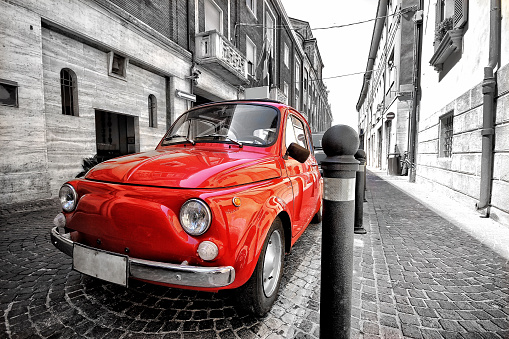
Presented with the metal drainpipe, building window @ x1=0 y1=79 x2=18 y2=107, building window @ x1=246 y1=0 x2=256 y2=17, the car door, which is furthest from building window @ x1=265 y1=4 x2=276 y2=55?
the car door

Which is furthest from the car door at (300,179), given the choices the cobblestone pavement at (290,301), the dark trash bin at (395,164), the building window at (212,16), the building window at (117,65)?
the dark trash bin at (395,164)

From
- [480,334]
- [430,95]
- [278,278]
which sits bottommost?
[480,334]

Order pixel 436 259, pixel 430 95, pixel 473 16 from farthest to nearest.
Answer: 1. pixel 430 95
2. pixel 473 16
3. pixel 436 259

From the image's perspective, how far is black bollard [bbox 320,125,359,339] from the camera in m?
1.44

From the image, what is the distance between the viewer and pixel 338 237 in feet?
4.72

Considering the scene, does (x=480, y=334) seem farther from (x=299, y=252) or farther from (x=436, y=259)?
(x=299, y=252)

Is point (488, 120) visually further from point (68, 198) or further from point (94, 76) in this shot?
point (94, 76)

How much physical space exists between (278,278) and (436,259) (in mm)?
1991

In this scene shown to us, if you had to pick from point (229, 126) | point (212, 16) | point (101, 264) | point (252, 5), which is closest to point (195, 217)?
point (101, 264)

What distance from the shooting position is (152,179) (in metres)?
1.69

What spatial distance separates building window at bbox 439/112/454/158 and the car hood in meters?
7.18

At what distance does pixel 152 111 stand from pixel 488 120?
9.00 m

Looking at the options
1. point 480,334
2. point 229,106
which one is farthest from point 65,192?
point 480,334

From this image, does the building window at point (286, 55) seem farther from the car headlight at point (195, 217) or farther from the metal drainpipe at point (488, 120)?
the car headlight at point (195, 217)
